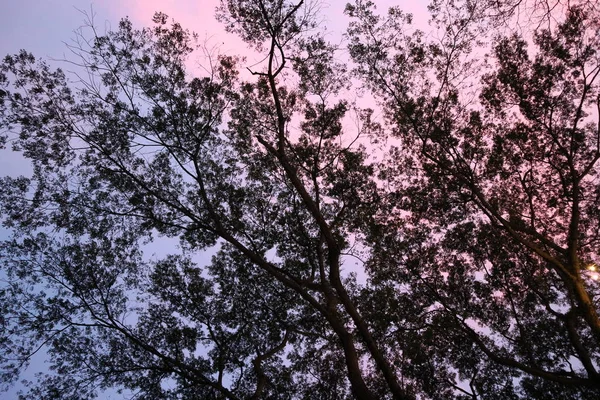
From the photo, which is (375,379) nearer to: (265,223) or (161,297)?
(265,223)

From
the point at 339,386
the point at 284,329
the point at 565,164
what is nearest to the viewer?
the point at 565,164

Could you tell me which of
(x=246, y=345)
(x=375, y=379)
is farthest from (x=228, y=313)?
(x=375, y=379)

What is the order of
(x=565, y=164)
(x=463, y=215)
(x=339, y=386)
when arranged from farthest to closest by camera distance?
(x=339, y=386), (x=463, y=215), (x=565, y=164)

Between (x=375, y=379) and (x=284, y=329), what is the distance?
4393 mm

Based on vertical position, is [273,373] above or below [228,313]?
below

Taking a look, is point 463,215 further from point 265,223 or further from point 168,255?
point 168,255

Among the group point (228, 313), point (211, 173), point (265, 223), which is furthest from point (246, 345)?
point (211, 173)

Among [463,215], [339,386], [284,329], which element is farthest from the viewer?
[339,386]

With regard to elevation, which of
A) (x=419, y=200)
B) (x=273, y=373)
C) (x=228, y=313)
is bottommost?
(x=273, y=373)

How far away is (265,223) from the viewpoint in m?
14.6

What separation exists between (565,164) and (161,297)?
15066mm

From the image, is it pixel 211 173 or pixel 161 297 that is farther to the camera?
pixel 161 297

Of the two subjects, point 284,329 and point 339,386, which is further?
point 339,386

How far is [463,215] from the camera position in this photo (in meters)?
14.1
